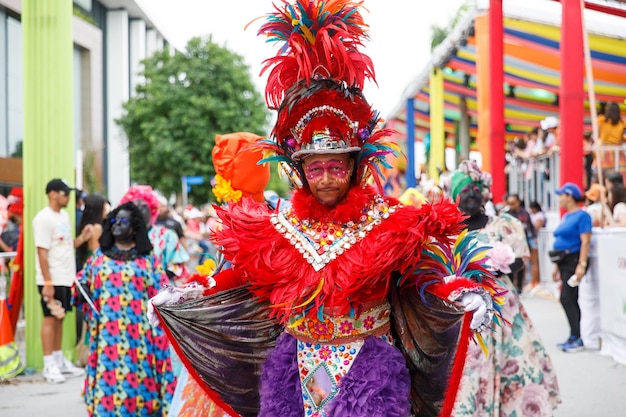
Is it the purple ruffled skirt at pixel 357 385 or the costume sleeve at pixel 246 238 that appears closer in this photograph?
the purple ruffled skirt at pixel 357 385

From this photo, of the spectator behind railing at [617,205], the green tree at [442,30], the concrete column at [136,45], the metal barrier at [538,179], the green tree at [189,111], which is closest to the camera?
the spectator behind railing at [617,205]

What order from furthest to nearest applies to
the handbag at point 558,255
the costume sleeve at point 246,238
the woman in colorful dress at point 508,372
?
the handbag at point 558,255 → the woman in colorful dress at point 508,372 → the costume sleeve at point 246,238

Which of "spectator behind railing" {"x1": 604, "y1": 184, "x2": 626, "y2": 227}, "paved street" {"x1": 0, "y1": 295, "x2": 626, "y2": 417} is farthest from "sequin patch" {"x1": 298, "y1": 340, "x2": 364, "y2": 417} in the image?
"spectator behind railing" {"x1": 604, "y1": 184, "x2": 626, "y2": 227}

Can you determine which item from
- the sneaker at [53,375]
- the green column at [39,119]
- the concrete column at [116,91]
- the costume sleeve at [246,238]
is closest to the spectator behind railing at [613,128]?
the green column at [39,119]

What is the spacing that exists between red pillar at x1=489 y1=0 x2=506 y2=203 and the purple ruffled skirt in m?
11.6

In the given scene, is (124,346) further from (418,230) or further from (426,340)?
(418,230)

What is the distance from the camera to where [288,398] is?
10.3 feet

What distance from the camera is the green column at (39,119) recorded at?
777 cm

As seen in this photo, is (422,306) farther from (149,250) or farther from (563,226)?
(563,226)

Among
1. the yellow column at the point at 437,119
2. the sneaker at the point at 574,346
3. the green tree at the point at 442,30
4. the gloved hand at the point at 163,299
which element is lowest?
the sneaker at the point at 574,346

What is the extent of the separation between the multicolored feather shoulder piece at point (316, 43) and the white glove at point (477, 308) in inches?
40.2

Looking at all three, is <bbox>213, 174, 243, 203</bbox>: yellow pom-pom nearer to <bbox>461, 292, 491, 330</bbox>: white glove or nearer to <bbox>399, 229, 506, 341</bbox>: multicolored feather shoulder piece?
<bbox>399, 229, 506, 341</bbox>: multicolored feather shoulder piece

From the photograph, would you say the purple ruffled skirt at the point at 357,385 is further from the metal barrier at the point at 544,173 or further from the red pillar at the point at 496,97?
the red pillar at the point at 496,97

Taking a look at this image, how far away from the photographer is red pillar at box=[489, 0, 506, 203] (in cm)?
1387
